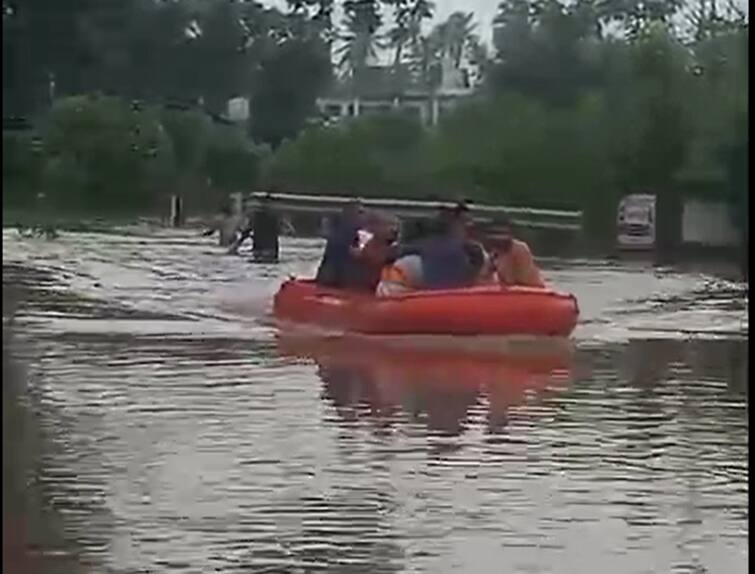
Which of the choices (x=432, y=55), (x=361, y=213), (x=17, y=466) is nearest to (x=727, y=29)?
(x=432, y=55)

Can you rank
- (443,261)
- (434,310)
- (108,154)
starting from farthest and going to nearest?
1. (434,310)
2. (443,261)
3. (108,154)

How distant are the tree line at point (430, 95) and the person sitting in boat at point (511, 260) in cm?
16

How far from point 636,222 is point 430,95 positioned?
1.78 ft

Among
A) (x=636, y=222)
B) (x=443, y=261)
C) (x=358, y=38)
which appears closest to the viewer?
(x=358, y=38)

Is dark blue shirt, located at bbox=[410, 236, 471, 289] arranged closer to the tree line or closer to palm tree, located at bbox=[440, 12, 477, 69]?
the tree line

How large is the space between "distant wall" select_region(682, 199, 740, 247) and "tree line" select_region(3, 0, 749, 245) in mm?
39

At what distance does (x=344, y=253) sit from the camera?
384 centimetres

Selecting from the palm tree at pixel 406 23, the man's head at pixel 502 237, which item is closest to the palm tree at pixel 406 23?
the palm tree at pixel 406 23

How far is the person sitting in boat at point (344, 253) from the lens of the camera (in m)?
3.53

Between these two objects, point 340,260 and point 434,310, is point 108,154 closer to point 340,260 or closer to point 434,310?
point 340,260

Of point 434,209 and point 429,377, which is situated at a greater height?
point 434,209

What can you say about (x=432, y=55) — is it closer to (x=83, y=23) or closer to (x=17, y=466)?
(x=83, y=23)

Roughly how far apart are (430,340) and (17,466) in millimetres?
2610

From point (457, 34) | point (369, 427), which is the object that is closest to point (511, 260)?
point (457, 34)
